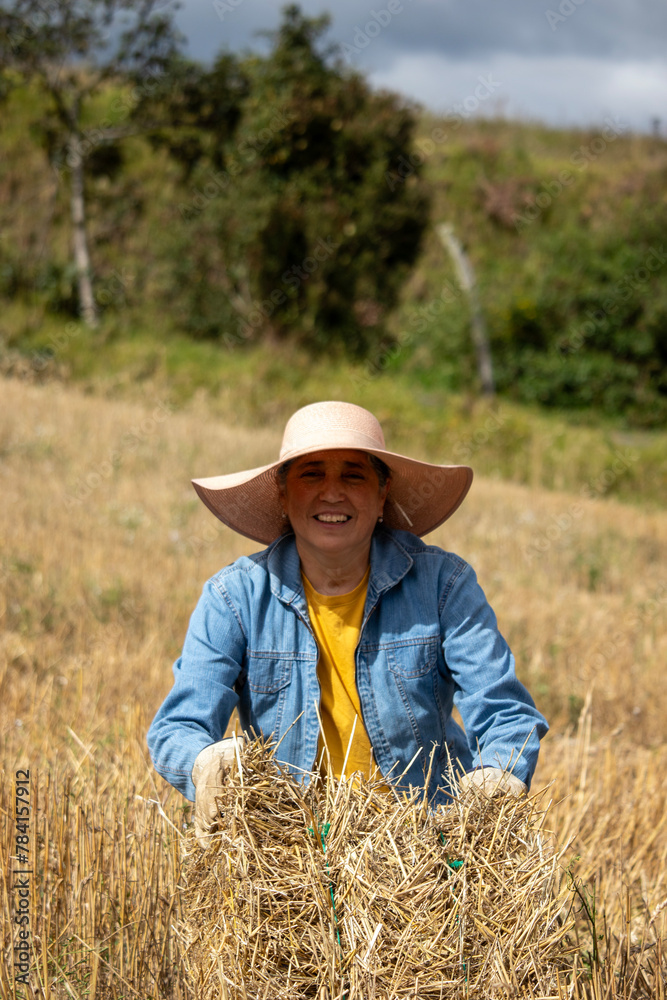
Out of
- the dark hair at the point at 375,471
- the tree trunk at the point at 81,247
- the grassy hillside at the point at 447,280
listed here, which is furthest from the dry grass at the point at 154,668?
the tree trunk at the point at 81,247

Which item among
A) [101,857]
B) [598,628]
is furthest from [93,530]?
[101,857]

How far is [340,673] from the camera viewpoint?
8.20 ft

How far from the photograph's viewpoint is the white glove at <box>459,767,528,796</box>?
6.31 feet

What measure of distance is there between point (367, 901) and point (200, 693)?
75cm

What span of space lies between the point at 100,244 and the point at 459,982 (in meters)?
18.5

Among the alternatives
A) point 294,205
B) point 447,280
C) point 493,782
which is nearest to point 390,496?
point 493,782

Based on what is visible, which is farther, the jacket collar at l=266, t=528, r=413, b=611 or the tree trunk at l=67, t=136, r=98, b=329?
the tree trunk at l=67, t=136, r=98, b=329

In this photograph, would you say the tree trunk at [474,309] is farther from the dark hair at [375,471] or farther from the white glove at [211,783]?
the white glove at [211,783]

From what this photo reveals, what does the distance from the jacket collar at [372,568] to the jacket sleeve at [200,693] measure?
158 mm

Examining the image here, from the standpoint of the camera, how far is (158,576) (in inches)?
239

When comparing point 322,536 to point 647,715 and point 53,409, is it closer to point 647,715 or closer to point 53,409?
point 647,715

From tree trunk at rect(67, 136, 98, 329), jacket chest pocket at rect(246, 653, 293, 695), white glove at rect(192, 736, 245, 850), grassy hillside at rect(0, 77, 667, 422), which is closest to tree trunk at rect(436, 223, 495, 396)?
grassy hillside at rect(0, 77, 667, 422)

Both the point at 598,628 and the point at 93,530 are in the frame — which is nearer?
the point at 598,628

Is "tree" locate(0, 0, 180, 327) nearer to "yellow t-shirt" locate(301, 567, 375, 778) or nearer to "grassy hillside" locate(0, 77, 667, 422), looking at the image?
"grassy hillside" locate(0, 77, 667, 422)
